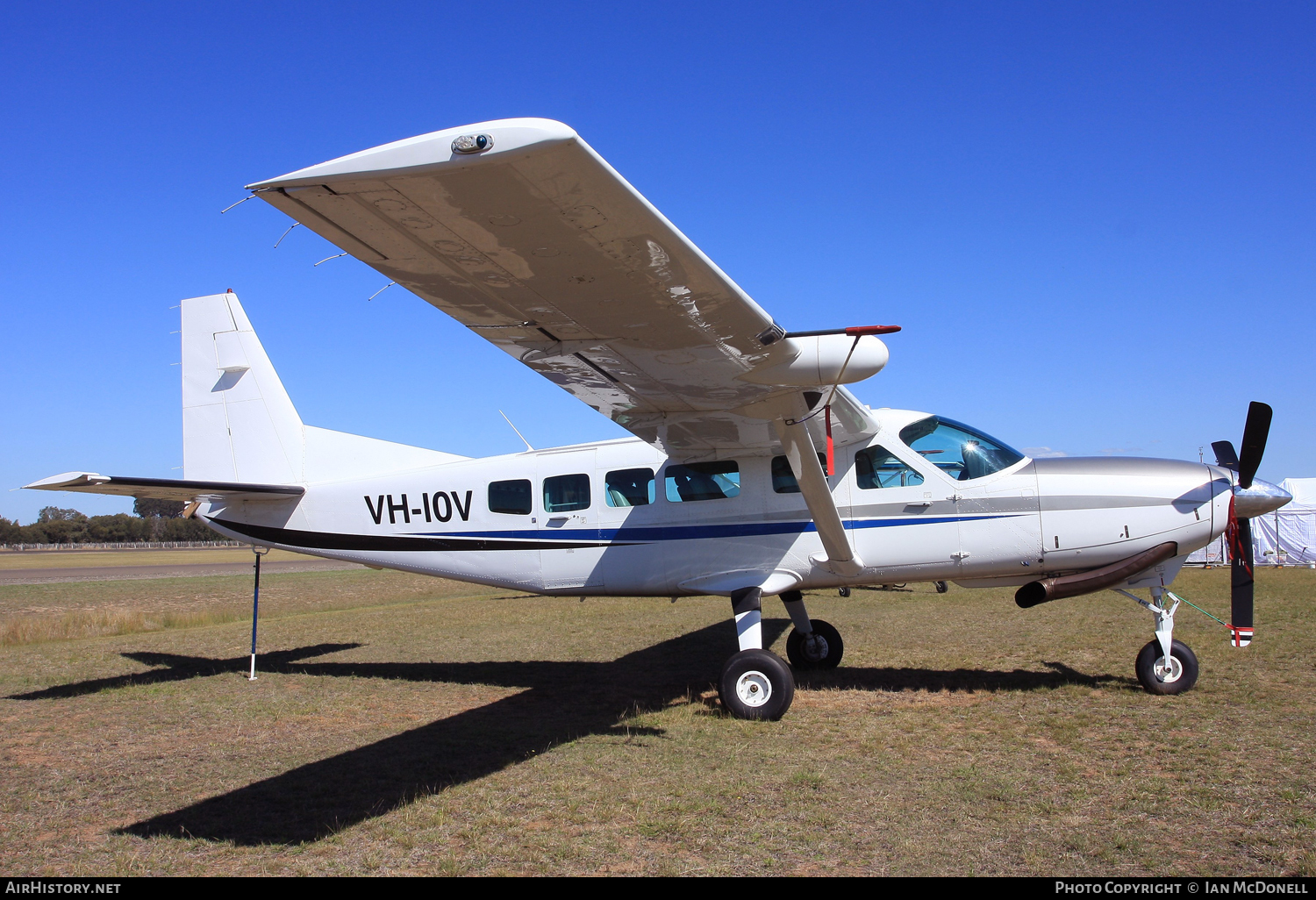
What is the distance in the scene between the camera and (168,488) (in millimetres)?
8812

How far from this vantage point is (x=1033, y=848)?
3961 mm

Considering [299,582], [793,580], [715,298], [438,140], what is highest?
[438,140]

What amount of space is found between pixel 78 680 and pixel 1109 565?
1201cm

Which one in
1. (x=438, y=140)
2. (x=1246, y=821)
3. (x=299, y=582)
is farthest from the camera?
(x=299, y=582)

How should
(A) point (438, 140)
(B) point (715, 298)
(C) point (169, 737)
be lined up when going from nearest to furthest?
(A) point (438, 140) < (B) point (715, 298) < (C) point (169, 737)

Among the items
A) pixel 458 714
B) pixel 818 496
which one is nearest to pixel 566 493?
pixel 458 714

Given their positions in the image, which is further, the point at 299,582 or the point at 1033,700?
the point at 299,582

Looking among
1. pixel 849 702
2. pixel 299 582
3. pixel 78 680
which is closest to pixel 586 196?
pixel 849 702

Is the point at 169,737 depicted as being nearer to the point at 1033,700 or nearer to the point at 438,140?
the point at 438,140

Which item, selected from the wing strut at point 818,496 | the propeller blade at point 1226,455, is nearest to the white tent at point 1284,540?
the propeller blade at point 1226,455

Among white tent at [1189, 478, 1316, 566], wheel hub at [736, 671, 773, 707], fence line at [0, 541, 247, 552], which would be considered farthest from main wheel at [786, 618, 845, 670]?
fence line at [0, 541, 247, 552]

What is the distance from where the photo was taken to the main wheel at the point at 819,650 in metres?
9.58

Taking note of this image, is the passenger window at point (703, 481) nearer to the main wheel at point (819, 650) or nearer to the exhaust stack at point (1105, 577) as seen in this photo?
the main wheel at point (819, 650)

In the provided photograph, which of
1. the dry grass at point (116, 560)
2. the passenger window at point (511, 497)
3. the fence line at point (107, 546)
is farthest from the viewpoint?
the fence line at point (107, 546)
